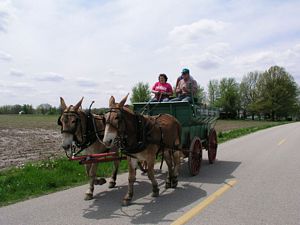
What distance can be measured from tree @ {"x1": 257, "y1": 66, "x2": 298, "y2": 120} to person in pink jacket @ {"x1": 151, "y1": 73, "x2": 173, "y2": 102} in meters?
73.1

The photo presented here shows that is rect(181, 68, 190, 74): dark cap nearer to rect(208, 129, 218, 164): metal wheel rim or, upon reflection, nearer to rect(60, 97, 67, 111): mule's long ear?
rect(208, 129, 218, 164): metal wheel rim

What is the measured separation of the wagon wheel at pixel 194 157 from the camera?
8.89m

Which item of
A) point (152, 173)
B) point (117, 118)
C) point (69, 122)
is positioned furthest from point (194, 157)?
point (69, 122)

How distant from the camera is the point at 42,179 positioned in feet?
26.6

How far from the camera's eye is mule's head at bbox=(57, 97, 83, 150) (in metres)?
6.11

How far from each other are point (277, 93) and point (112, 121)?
259ft

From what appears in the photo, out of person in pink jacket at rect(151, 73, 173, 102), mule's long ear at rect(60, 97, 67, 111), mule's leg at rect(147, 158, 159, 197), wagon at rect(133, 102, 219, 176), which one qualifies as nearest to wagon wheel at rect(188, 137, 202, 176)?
wagon at rect(133, 102, 219, 176)

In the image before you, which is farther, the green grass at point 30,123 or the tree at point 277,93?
the tree at point 277,93

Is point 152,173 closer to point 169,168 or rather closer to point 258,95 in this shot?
point 169,168

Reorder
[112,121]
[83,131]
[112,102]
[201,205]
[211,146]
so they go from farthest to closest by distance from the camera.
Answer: [211,146], [83,131], [112,102], [201,205], [112,121]

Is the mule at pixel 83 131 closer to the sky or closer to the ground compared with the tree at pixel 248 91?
closer to the ground

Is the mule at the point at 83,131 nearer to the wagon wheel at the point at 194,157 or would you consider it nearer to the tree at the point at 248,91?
the wagon wheel at the point at 194,157

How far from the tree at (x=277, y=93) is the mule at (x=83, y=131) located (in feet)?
250

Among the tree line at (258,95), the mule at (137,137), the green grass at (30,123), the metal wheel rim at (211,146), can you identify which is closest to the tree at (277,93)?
the tree line at (258,95)
